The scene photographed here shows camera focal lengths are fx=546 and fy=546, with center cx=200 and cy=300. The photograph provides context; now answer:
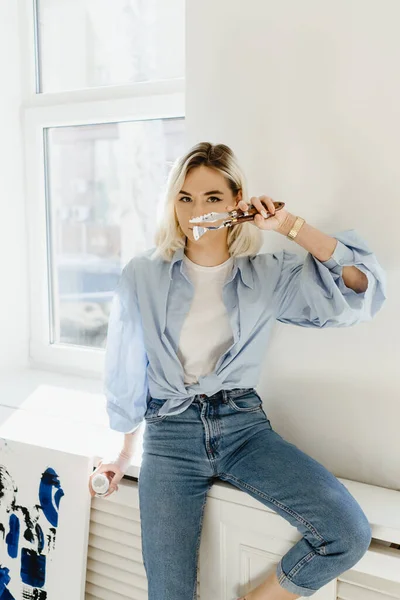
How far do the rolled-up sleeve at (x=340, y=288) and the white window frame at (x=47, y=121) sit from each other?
665 mm

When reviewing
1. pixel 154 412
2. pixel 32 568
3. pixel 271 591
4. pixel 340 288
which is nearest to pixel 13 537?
pixel 32 568

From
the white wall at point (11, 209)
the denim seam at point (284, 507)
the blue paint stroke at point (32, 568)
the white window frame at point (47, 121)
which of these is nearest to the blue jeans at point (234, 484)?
the denim seam at point (284, 507)

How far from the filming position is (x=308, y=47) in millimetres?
1055

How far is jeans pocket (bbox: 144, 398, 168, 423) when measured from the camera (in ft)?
3.58

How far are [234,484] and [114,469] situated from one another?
0.27m

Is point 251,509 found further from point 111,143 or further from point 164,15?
point 164,15

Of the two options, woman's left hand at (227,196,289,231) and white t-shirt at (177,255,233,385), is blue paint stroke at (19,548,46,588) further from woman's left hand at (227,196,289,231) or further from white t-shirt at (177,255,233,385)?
woman's left hand at (227,196,289,231)

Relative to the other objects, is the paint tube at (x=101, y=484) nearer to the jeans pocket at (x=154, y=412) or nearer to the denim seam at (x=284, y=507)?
the jeans pocket at (x=154, y=412)

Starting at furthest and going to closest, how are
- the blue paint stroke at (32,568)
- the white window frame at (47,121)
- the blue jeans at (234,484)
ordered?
the white window frame at (47,121) < the blue paint stroke at (32,568) < the blue jeans at (234,484)

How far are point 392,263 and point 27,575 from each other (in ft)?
3.42

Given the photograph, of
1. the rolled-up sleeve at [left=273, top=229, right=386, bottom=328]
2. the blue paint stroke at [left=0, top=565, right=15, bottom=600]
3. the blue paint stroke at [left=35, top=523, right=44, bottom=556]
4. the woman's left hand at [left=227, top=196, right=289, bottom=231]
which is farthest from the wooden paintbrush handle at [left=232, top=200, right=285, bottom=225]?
the blue paint stroke at [left=0, top=565, right=15, bottom=600]

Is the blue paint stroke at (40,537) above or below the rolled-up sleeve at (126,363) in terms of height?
below

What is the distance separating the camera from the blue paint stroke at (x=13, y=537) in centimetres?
125

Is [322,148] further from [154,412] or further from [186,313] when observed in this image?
[154,412]
